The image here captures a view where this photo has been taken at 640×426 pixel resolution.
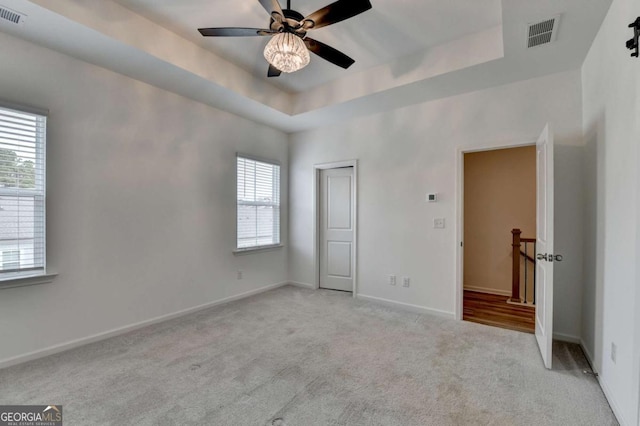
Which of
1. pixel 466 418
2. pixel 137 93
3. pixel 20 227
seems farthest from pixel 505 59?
pixel 20 227

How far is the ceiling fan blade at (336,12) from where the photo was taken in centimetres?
184

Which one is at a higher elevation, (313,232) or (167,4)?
(167,4)

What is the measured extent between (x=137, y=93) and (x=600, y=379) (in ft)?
16.3

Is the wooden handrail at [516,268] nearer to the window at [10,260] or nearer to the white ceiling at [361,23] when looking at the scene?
the white ceiling at [361,23]

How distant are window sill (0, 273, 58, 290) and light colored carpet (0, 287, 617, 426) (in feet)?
2.20

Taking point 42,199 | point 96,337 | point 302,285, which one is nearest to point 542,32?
point 302,285

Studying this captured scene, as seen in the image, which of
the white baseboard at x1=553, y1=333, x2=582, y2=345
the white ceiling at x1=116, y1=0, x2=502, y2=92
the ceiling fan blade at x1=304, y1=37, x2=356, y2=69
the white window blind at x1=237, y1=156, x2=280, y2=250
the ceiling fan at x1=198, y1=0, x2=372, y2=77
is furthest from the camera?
the white window blind at x1=237, y1=156, x2=280, y2=250

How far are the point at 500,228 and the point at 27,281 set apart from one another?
602cm

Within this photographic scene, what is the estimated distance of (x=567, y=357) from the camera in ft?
8.36

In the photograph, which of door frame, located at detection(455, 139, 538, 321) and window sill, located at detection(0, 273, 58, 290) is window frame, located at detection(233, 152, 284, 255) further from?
door frame, located at detection(455, 139, 538, 321)

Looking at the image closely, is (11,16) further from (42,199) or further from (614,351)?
(614,351)

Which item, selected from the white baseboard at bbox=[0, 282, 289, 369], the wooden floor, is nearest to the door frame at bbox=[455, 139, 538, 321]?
the wooden floor

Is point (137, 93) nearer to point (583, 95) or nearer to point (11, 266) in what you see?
point (11, 266)

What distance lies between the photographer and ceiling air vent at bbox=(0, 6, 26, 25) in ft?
6.86
